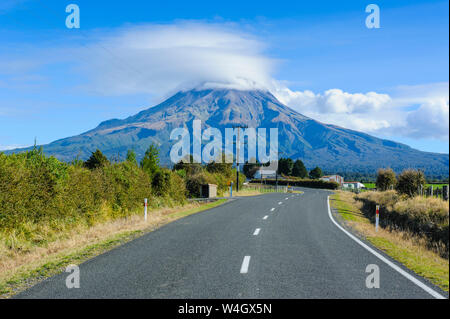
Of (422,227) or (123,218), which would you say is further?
(422,227)

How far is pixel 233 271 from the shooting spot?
26.0ft

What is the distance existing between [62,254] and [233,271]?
188 inches

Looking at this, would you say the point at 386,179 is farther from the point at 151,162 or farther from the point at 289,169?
the point at 289,169

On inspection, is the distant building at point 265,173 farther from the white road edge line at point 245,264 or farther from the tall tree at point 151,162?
the white road edge line at point 245,264

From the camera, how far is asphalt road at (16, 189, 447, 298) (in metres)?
6.44

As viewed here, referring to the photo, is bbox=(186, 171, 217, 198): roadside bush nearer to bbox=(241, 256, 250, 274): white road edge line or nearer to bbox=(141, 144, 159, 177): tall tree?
bbox=(141, 144, 159, 177): tall tree

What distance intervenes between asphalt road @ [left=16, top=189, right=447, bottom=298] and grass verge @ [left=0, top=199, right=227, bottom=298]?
441 millimetres

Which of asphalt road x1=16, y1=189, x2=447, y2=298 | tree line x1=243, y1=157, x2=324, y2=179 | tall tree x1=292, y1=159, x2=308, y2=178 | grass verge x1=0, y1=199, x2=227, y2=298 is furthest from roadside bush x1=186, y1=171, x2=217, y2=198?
tall tree x1=292, y1=159, x2=308, y2=178

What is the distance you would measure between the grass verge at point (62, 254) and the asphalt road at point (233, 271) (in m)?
0.44

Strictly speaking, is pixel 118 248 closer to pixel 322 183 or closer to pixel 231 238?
pixel 231 238

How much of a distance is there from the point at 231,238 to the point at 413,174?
88.1ft

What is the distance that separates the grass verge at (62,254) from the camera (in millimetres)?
7477
